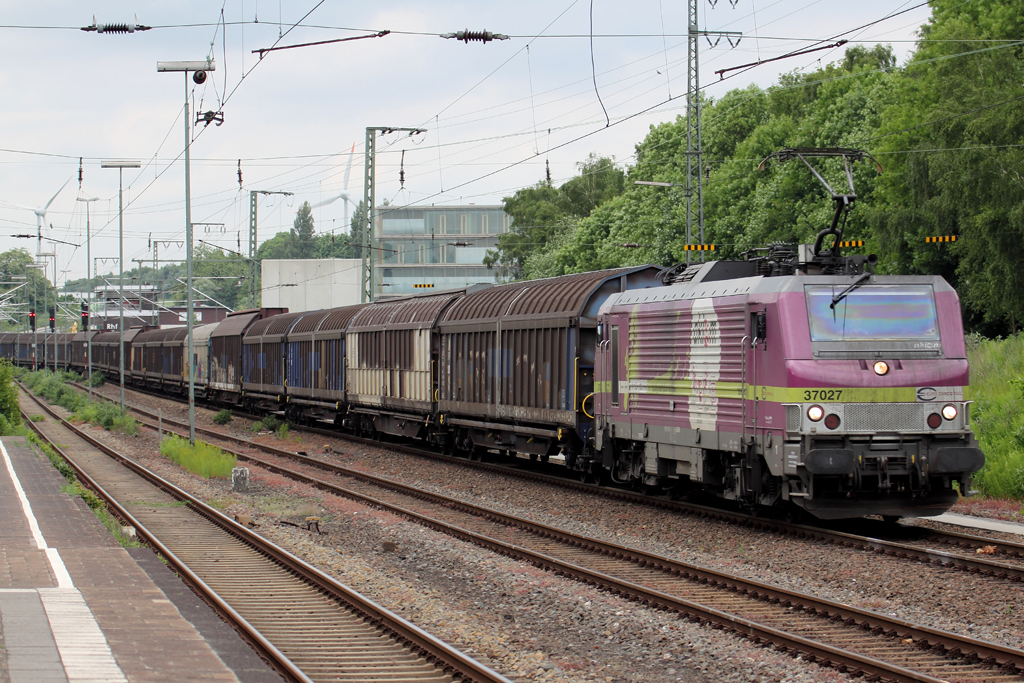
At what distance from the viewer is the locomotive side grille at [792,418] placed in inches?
487

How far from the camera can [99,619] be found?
8.60 metres

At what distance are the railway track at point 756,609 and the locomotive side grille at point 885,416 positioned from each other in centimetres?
278

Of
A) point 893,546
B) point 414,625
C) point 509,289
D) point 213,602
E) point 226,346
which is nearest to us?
point 414,625

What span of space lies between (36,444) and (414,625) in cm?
2308

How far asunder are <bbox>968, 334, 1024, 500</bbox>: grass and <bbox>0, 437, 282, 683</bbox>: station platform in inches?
493

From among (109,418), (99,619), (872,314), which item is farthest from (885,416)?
(109,418)

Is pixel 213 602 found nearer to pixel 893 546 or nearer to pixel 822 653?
pixel 822 653

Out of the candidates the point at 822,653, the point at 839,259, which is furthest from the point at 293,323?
the point at 822,653

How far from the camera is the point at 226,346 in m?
47.4

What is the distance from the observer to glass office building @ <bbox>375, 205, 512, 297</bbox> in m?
109

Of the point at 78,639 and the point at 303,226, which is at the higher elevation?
the point at 303,226

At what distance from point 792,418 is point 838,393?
617 millimetres

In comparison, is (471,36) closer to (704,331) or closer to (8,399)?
(704,331)

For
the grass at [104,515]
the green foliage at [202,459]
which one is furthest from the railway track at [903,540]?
the green foliage at [202,459]
